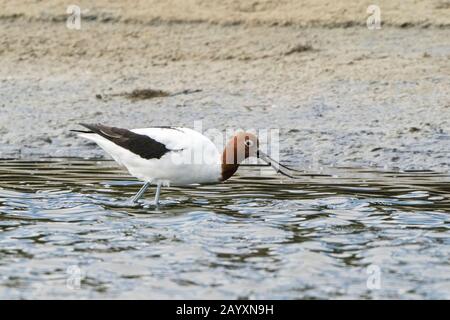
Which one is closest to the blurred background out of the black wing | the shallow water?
the shallow water

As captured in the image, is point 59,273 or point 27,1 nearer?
point 59,273

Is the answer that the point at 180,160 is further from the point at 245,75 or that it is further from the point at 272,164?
the point at 245,75

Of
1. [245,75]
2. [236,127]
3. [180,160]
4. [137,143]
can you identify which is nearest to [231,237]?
[180,160]

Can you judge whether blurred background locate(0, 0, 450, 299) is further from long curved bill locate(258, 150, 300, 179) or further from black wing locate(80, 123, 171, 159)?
black wing locate(80, 123, 171, 159)

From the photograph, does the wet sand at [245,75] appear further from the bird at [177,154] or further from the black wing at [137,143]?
the black wing at [137,143]

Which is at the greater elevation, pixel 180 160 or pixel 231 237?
pixel 180 160

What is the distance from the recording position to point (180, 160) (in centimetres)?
895

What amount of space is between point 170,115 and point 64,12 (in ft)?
10.7

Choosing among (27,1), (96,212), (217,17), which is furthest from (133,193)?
(27,1)

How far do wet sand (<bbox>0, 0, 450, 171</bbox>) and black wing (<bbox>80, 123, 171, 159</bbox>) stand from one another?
2056 mm

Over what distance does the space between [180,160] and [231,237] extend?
1294mm

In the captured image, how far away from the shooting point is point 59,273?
22.8 ft

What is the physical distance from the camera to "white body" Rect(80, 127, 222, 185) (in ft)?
29.5
